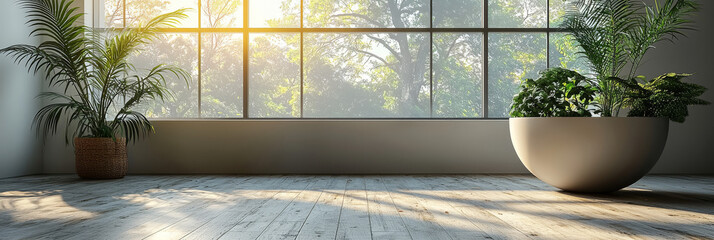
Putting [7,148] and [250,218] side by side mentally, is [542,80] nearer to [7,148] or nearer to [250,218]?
[250,218]

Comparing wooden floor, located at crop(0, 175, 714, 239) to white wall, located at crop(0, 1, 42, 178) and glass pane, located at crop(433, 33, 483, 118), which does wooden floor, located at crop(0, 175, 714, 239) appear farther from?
glass pane, located at crop(433, 33, 483, 118)

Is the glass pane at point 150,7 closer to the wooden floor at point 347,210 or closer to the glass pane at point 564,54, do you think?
the wooden floor at point 347,210

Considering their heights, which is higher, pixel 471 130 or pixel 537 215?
pixel 471 130

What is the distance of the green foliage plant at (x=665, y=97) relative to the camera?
10.1 ft

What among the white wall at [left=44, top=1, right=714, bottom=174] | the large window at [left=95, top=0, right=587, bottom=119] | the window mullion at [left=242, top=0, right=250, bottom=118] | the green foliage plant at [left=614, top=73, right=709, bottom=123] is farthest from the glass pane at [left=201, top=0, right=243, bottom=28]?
the green foliage plant at [left=614, top=73, right=709, bottom=123]

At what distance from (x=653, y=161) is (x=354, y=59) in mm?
3686

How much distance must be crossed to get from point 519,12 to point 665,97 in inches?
114

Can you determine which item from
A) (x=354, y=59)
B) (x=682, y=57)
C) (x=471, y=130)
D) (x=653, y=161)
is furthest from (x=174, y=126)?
(x=682, y=57)

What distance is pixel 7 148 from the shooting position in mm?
4465

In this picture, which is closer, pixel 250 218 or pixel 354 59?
pixel 250 218

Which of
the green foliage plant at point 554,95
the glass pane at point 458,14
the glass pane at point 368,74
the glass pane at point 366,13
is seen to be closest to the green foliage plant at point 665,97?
the green foliage plant at point 554,95

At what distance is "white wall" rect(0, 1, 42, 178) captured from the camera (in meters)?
4.43

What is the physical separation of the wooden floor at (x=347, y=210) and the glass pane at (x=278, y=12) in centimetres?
211

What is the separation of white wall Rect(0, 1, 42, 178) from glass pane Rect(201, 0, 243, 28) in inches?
63.4
